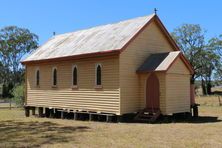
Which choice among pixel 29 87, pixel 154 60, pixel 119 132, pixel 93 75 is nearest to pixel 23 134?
pixel 119 132

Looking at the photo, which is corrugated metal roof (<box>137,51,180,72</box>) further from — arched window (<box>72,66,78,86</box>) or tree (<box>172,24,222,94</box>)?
tree (<box>172,24,222,94</box>)

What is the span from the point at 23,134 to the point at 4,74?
74336mm

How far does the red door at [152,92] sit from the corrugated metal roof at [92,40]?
2857 mm

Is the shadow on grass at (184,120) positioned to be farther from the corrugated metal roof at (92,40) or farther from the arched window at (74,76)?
the arched window at (74,76)

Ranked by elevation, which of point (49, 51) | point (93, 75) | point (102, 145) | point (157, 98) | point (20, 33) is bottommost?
point (102, 145)

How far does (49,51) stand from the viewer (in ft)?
96.1

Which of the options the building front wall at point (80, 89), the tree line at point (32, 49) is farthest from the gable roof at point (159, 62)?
the tree line at point (32, 49)

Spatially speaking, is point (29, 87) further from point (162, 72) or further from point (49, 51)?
point (162, 72)

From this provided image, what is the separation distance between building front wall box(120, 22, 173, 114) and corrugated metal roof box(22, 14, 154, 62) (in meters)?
0.66

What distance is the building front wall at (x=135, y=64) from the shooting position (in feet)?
72.9

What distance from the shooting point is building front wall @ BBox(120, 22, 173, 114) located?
22234 millimetres

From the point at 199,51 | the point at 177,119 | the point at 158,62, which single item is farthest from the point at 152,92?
the point at 199,51

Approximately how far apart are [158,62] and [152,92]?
6.16 ft

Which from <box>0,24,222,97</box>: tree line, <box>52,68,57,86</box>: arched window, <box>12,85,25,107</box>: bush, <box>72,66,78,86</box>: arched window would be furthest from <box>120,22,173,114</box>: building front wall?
<box>0,24,222,97</box>: tree line
